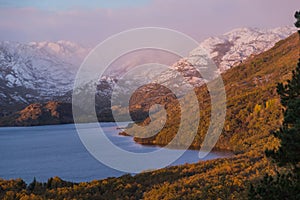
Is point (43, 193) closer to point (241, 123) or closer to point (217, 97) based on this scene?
point (241, 123)

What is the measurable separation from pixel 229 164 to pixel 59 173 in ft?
79.9

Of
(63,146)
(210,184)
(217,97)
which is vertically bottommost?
(210,184)

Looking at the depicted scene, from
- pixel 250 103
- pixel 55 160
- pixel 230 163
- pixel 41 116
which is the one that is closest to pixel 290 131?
pixel 230 163

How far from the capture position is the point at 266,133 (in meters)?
78.3

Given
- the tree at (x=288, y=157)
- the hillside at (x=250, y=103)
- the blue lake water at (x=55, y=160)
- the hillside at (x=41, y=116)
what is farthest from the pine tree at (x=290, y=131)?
the hillside at (x=41, y=116)

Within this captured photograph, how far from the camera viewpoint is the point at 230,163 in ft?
170

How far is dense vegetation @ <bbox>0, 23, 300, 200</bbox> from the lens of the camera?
123 ft

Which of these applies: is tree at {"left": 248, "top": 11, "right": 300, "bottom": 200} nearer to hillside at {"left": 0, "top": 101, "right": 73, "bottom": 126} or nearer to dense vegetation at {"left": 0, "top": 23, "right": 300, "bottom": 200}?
dense vegetation at {"left": 0, "top": 23, "right": 300, "bottom": 200}

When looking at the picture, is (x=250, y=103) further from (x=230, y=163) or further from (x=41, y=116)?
(x=41, y=116)

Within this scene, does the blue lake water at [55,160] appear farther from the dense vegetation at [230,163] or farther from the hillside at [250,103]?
the dense vegetation at [230,163]

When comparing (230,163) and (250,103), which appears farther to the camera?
(250,103)

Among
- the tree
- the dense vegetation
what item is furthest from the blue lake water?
the tree

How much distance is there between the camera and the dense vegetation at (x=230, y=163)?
3741 cm

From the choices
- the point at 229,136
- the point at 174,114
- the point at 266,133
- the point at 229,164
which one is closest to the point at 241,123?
the point at 229,136
